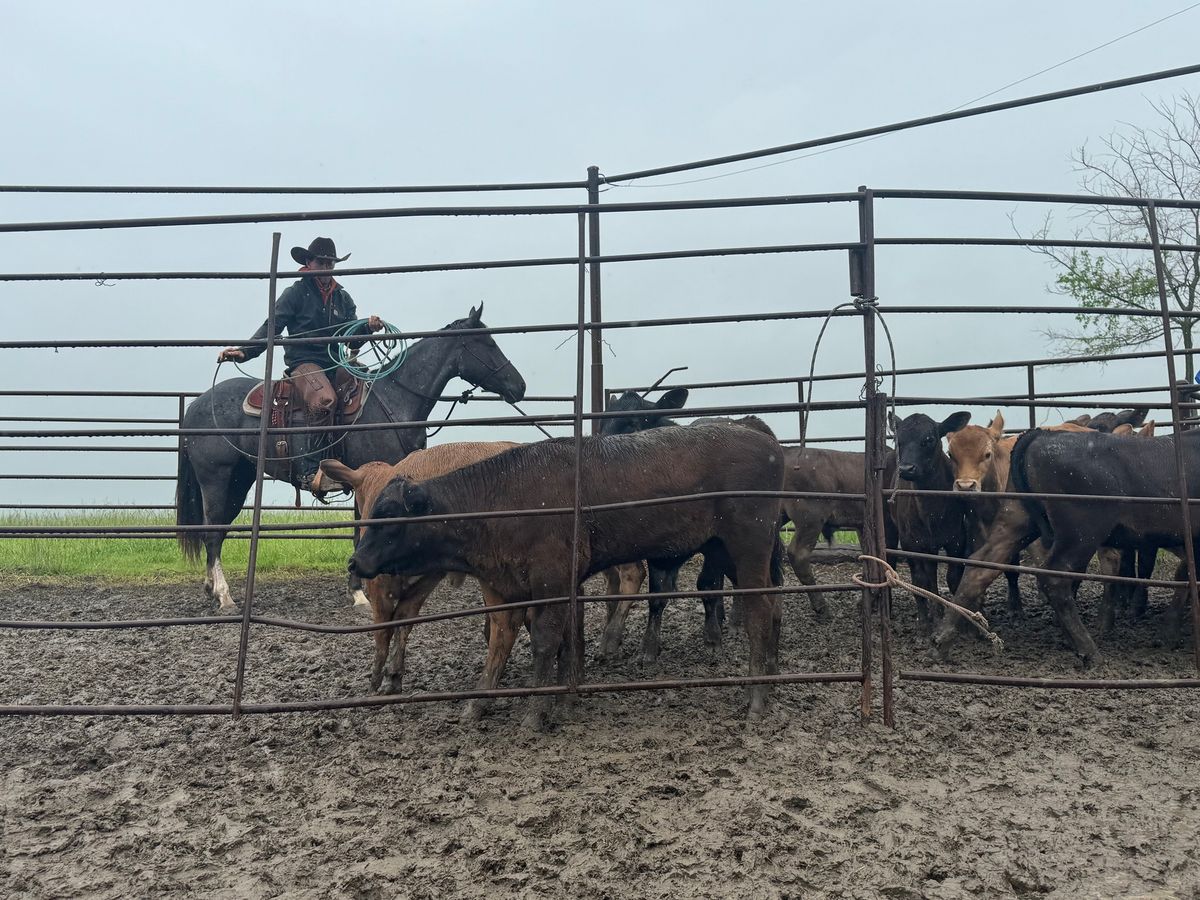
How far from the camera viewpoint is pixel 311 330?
390 inches

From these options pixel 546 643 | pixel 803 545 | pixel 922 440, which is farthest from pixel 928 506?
pixel 546 643

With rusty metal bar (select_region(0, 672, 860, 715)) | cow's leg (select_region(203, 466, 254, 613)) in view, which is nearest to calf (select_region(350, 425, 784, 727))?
rusty metal bar (select_region(0, 672, 860, 715))

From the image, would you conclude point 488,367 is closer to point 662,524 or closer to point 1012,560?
point 662,524

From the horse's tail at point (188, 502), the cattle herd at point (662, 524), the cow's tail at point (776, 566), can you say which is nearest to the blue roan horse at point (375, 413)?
the horse's tail at point (188, 502)

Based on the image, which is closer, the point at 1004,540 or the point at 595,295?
the point at 595,295

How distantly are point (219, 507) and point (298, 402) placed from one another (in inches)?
63.5

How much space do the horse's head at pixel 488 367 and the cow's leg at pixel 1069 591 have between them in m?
5.00

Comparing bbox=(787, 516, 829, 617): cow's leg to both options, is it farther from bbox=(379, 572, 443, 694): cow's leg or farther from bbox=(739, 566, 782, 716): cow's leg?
bbox=(379, 572, 443, 694): cow's leg

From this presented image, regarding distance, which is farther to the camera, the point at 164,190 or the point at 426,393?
the point at 426,393

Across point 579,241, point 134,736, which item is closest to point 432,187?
point 579,241

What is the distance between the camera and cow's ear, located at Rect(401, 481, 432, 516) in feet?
20.1

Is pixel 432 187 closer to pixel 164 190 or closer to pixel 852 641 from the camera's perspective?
pixel 164 190

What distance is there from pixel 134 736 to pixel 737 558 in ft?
11.4

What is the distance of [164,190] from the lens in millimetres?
5707
